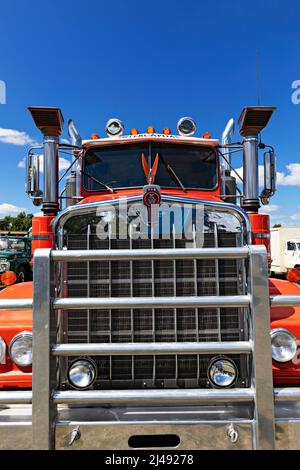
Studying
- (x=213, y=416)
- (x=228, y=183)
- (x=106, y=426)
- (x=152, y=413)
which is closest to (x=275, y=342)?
(x=213, y=416)

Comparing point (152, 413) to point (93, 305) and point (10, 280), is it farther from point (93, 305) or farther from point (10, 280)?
point (10, 280)

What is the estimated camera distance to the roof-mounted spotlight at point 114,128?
15.2 ft

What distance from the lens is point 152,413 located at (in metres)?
2.19

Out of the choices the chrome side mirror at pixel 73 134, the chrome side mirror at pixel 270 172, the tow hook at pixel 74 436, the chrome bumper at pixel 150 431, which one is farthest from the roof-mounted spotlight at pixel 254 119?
the tow hook at pixel 74 436

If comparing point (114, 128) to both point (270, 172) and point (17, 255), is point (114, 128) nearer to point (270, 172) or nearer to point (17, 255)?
point (270, 172)

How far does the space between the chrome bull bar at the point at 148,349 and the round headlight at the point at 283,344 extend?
0.29m

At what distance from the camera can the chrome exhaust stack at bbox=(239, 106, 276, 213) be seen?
13.3 feet

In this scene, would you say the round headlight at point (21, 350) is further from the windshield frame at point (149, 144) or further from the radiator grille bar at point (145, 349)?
the windshield frame at point (149, 144)

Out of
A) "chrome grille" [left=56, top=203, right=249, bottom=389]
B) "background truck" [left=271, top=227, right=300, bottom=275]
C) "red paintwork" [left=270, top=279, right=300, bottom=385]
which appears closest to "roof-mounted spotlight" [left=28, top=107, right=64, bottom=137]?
"chrome grille" [left=56, top=203, right=249, bottom=389]

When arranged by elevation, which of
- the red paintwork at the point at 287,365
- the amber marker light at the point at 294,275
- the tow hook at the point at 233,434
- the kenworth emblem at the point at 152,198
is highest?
the kenworth emblem at the point at 152,198

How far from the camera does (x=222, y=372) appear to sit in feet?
7.64

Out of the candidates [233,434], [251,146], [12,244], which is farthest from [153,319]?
[12,244]

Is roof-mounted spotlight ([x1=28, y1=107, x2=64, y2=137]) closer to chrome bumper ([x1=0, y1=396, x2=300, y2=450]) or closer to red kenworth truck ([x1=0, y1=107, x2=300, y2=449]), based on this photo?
red kenworth truck ([x1=0, y1=107, x2=300, y2=449])

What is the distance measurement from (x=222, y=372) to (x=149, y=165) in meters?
2.69
